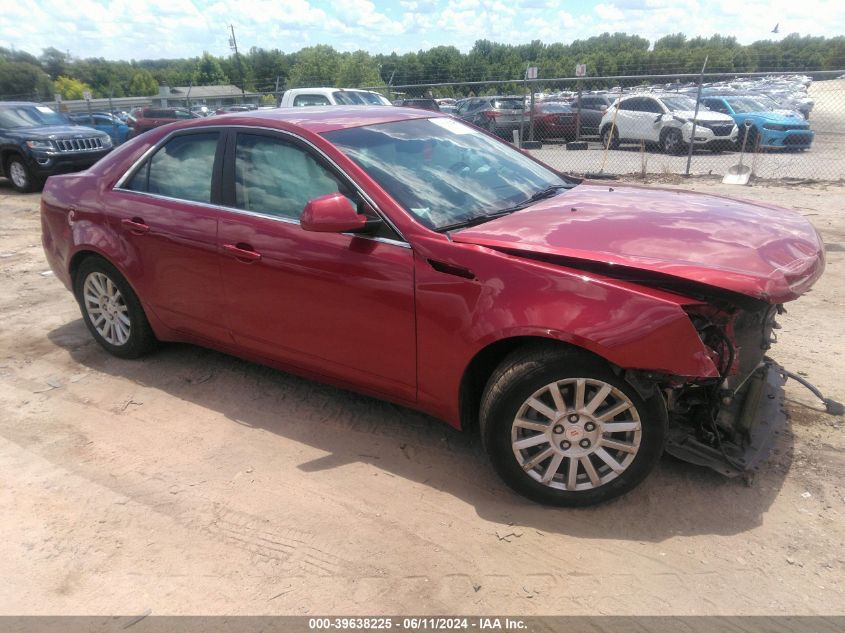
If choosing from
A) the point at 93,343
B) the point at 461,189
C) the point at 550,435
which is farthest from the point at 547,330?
the point at 93,343

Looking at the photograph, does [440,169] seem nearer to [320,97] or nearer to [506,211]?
[506,211]

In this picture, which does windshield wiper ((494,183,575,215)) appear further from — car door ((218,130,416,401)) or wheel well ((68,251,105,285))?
wheel well ((68,251,105,285))

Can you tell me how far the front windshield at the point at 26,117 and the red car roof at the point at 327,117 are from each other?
12.1m

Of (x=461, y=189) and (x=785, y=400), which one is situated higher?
(x=461, y=189)

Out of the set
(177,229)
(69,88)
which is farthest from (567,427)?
(69,88)

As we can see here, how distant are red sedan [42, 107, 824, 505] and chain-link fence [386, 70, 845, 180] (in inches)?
391

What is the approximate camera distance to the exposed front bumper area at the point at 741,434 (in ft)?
9.32

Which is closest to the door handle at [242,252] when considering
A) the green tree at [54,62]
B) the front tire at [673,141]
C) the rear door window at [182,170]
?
the rear door window at [182,170]

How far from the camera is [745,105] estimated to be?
17.2 m

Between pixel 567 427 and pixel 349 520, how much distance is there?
42.2 inches

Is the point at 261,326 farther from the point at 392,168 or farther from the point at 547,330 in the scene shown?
the point at 547,330

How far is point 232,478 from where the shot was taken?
3232 mm

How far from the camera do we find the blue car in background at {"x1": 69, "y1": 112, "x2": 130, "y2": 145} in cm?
2161

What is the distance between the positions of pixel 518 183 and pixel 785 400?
6.59ft
